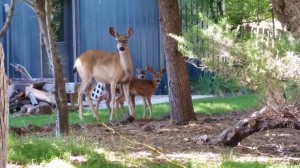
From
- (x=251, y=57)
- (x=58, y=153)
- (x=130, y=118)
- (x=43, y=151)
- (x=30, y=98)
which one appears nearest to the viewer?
(x=251, y=57)

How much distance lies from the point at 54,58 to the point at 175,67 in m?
2.80

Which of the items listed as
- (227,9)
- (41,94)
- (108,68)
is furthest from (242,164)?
(227,9)

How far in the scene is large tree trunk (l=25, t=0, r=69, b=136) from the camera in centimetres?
813

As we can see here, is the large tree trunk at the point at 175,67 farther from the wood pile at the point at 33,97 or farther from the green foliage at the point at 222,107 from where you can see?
the wood pile at the point at 33,97

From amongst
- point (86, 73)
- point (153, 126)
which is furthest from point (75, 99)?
point (153, 126)

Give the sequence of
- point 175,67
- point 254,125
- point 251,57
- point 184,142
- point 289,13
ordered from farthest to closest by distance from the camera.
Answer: point 175,67 < point 184,142 < point 254,125 < point 251,57 < point 289,13

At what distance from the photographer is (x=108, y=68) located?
42.0 ft

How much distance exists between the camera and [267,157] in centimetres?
722

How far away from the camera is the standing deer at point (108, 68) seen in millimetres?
12586

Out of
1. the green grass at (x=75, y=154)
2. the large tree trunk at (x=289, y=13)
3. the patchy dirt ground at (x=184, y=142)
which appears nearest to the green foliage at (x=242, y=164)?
the green grass at (x=75, y=154)

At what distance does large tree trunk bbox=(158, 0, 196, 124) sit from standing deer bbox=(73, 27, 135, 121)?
78.2 inches

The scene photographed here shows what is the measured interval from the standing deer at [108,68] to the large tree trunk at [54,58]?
3878 mm

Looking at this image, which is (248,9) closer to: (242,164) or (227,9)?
(227,9)

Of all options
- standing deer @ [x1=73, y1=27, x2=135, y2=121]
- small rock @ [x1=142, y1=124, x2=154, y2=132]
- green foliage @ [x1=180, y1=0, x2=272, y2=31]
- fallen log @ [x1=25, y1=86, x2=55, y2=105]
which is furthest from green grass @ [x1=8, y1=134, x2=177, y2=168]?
green foliage @ [x1=180, y1=0, x2=272, y2=31]
